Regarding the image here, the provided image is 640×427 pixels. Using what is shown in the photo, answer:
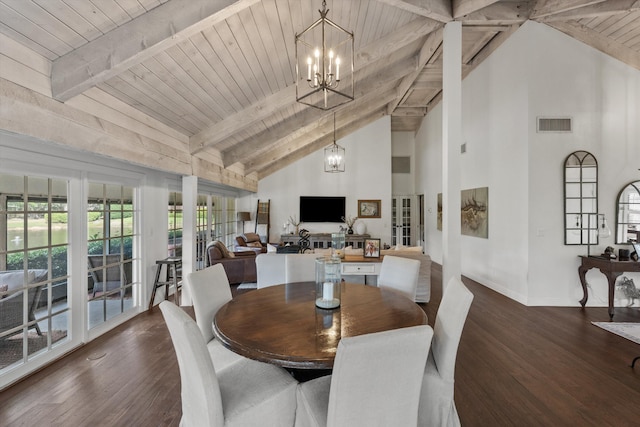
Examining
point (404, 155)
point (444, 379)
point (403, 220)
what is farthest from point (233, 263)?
point (404, 155)

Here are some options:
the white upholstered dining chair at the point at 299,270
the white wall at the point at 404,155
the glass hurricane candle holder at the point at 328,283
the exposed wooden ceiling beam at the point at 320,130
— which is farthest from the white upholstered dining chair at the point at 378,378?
the white wall at the point at 404,155

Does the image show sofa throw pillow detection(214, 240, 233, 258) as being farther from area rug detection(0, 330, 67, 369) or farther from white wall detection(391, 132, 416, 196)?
white wall detection(391, 132, 416, 196)

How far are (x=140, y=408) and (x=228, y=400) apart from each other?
1161 mm

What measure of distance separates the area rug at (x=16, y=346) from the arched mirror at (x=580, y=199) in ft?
20.7

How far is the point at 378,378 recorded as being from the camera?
1.17 m

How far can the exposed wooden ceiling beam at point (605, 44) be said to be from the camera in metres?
4.21

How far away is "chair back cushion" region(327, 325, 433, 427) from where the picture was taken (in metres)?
1.11

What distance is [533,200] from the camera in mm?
4316

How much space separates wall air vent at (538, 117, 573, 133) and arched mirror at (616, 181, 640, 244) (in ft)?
3.81

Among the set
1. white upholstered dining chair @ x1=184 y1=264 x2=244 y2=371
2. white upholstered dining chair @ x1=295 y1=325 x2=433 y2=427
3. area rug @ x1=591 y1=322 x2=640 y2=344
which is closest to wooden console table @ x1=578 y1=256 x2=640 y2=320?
area rug @ x1=591 y1=322 x2=640 y2=344

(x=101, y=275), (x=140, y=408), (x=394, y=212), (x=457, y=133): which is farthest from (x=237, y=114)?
(x=394, y=212)

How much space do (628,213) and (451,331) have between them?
14.6 ft

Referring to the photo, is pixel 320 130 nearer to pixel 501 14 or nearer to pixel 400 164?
pixel 400 164

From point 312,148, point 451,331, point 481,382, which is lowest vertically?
point 481,382
